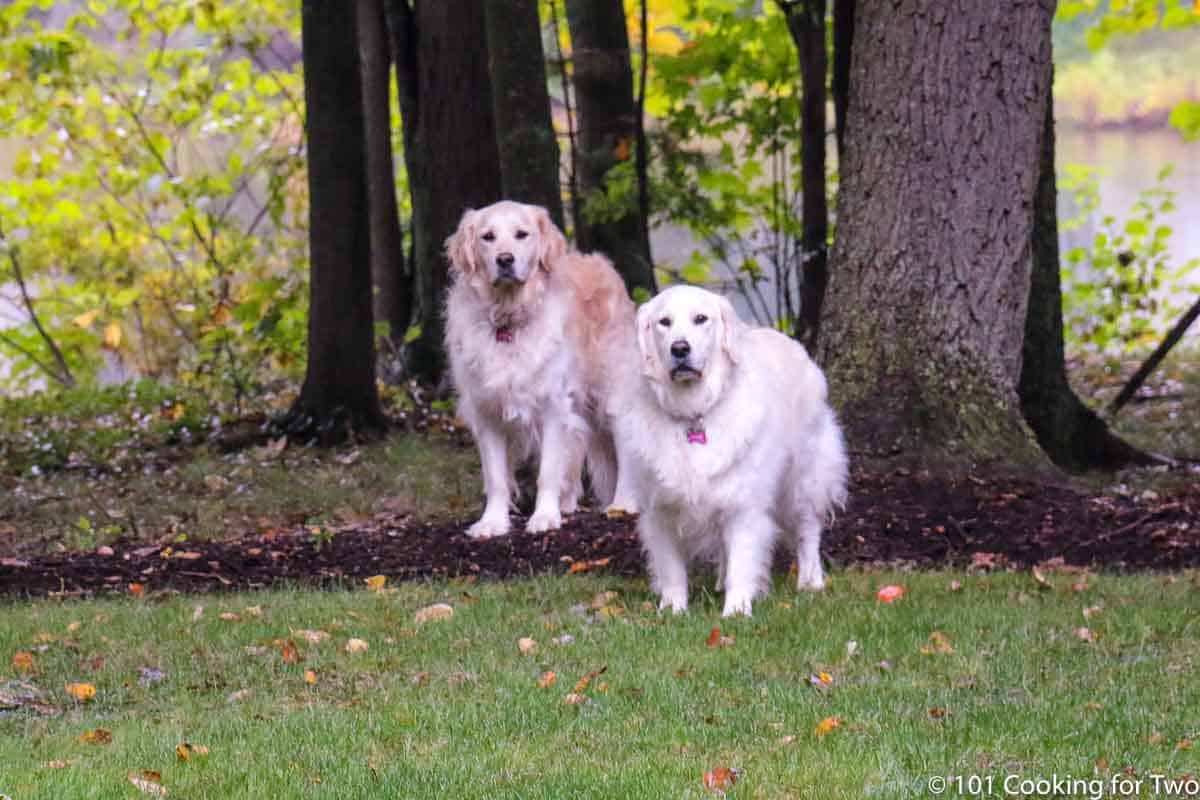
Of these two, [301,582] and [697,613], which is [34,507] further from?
[697,613]

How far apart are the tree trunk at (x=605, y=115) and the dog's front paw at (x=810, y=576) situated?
750cm

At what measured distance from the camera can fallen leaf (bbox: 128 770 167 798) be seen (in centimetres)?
434

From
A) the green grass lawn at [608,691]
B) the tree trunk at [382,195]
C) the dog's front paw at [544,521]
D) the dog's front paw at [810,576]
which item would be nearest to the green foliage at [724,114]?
the tree trunk at [382,195]

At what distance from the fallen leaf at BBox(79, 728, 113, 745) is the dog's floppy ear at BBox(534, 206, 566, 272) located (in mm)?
4753

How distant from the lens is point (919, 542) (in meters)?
8.35

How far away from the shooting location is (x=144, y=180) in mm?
18656

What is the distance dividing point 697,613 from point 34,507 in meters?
6.40

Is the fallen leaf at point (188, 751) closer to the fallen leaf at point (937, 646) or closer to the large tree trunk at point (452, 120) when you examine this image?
the fallen leaf at point (937, 646)

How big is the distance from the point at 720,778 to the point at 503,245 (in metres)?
5.24

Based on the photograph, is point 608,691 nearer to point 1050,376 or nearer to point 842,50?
point 1050,376

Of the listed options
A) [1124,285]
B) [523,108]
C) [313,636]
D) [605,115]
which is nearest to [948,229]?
[523,108]

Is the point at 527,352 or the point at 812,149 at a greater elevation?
the point at 812,149

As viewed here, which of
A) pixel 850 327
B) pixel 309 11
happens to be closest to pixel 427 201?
pixel 309 11

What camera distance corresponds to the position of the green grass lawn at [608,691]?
441 cm
